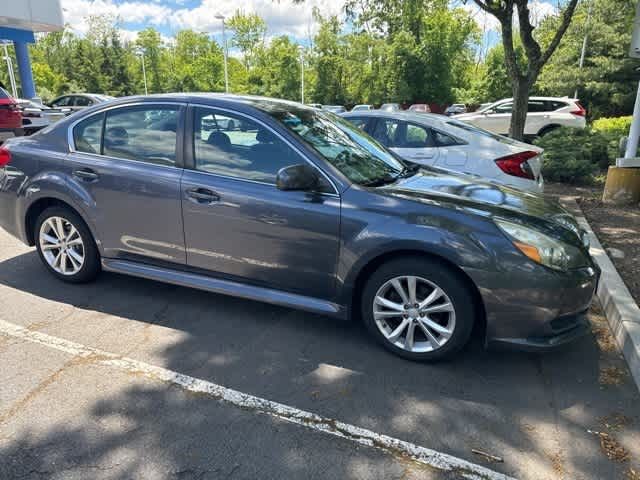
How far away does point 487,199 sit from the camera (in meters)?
3.50

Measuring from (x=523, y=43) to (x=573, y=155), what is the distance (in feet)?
7.76

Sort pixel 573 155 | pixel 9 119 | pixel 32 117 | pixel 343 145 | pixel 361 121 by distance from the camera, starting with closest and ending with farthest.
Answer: pixel 343 145 < pixel 361 121 < pixel 573 155 < pixel 9 119 < pixel 32 117

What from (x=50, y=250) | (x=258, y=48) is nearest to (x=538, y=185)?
(x=50, y=250)

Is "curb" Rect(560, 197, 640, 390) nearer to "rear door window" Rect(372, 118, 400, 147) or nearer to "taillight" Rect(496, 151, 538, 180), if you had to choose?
"taillight" Rect(496, 151, 538, 180)

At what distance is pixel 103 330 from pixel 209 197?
125cm

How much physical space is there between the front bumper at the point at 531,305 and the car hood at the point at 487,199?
0.39 m

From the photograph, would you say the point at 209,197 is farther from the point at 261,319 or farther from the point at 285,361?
the point at 285,361

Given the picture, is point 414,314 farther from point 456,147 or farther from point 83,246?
point 456,147

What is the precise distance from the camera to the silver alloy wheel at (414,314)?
3184 mm

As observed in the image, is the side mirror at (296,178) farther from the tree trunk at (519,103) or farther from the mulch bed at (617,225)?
the tree trunk at (519,103)

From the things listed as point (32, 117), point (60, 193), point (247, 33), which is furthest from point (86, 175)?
point (247, 33)

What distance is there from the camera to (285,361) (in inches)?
131

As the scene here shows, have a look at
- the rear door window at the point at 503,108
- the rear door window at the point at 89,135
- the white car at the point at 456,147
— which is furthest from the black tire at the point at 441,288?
the rear door window at the point at 503,108

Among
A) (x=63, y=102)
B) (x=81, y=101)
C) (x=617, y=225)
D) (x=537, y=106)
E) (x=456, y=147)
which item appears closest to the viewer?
(x=456, y=147)
